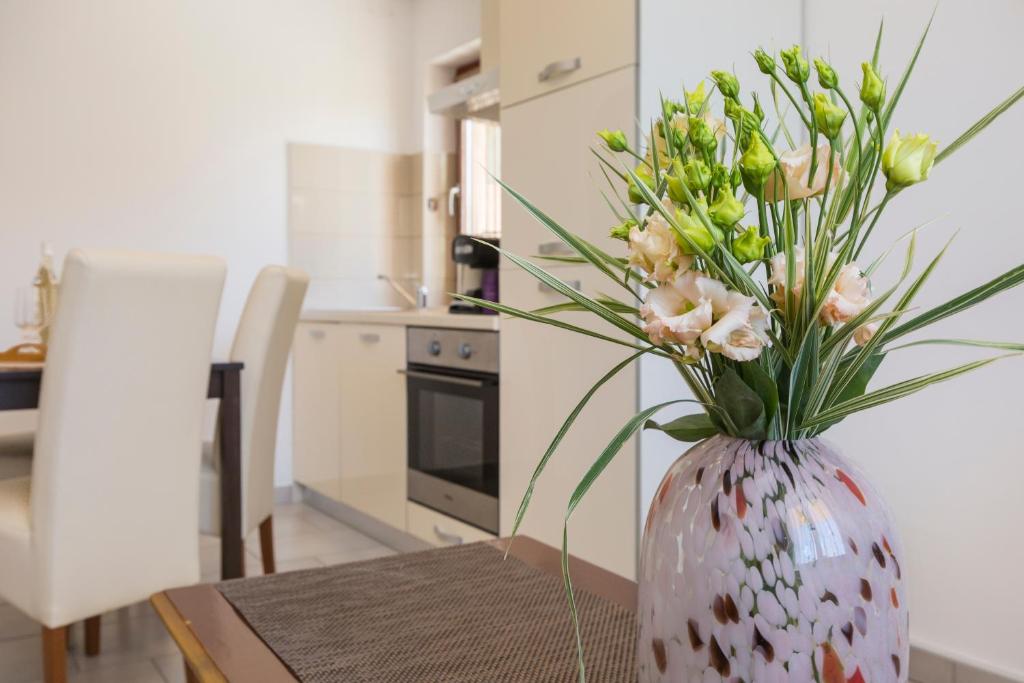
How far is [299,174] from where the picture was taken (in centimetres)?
448

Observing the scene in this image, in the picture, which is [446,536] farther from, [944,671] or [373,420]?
[944,671]

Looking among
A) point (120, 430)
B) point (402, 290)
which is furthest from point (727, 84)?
point (402, 290)

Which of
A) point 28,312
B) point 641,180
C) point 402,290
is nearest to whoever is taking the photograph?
point 641,180

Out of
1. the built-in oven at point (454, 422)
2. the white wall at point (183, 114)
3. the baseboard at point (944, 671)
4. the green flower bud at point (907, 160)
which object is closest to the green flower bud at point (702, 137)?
the green flower bud at point (907, 160)

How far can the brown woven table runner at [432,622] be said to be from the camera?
0.83 meters

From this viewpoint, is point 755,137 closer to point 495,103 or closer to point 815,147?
point 815,147

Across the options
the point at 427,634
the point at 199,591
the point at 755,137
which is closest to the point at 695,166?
the point at 755,137

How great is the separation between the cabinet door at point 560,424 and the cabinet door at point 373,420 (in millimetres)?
795

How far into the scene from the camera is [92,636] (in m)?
2.49

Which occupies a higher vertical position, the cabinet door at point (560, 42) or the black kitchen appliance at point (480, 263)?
the cabinet door at point (560, 42)

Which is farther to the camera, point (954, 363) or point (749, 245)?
point (954, 363)

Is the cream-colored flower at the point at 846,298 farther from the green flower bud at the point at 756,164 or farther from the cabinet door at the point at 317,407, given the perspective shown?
the cabinet door at the point at 317,407

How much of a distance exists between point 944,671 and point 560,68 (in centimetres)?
181

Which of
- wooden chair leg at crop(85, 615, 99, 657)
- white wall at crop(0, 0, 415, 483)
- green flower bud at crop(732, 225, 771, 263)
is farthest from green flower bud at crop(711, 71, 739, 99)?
white wall at crop(0, 0, 415, 483)
